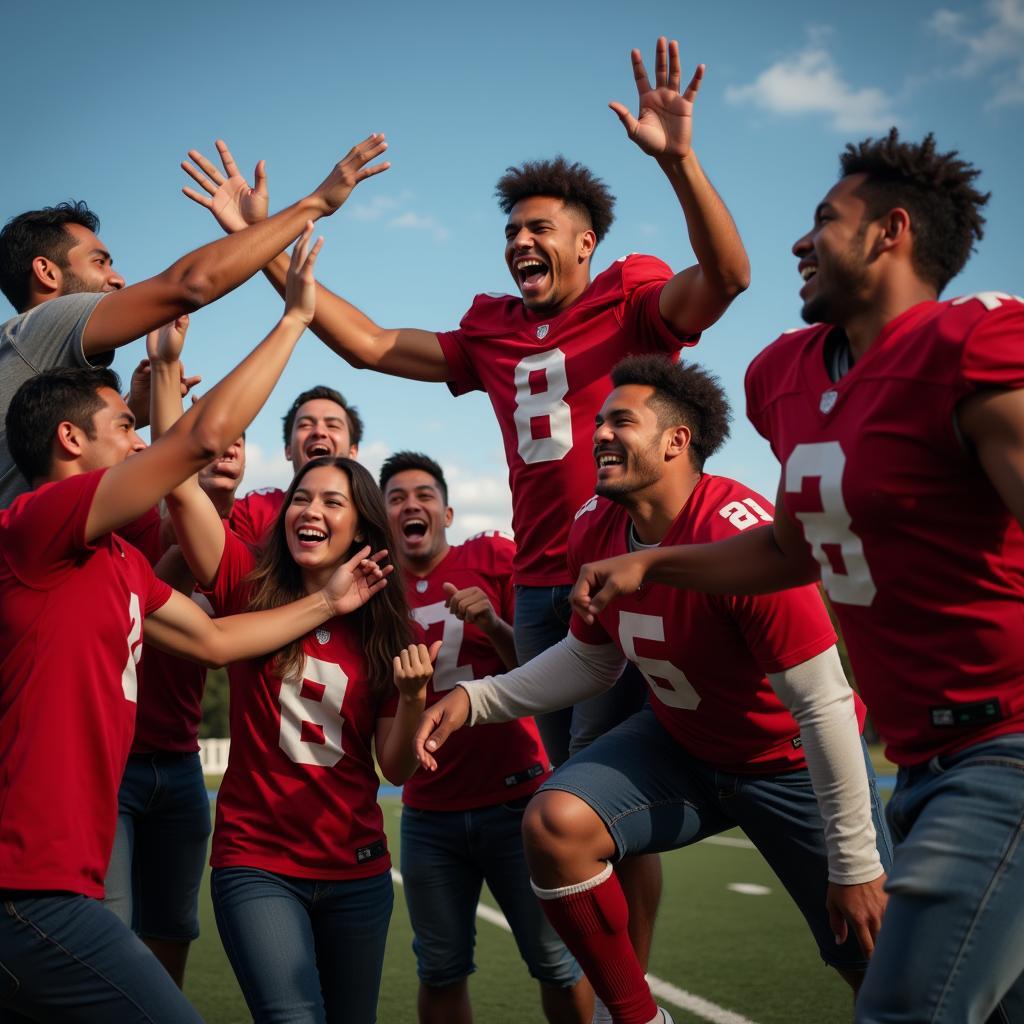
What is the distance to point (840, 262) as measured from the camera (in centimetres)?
301

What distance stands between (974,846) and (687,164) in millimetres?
2602

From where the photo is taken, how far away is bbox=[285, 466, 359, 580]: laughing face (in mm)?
4680

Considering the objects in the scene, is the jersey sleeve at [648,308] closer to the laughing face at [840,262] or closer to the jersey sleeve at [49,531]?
the laughing face at [840,262]

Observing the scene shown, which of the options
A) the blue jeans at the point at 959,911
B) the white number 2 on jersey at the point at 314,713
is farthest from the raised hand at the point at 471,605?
the blue jeans at the point at 959,911

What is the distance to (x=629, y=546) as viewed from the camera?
4348 mm

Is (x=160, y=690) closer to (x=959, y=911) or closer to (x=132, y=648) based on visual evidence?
(x=132, y=648)

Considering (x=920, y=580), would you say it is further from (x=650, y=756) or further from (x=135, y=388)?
(x=135, y=388)

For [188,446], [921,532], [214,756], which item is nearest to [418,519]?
[188,446]

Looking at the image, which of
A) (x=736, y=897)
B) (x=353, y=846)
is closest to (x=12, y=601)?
(x=353, y=846)

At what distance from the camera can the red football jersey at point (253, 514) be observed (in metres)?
5.82

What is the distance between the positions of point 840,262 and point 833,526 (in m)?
0.66

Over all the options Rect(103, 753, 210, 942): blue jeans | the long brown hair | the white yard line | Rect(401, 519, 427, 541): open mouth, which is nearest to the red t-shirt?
Rect(103, 753, 210, 942): blue jeans

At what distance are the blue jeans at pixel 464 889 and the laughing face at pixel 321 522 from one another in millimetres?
1404

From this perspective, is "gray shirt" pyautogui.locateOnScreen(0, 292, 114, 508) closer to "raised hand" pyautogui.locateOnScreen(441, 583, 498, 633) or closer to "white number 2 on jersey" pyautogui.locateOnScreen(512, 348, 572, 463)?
"white number 2 on jersey" pyautogui.locateOnScreen(512, 348, 572, 463)
